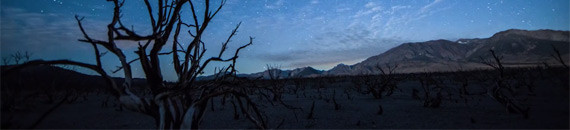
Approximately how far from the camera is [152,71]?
216 centimetres

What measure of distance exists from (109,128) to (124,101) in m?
3.31

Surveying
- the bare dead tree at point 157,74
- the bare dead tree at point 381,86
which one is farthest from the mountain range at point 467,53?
the bare dead tree at point 157,74

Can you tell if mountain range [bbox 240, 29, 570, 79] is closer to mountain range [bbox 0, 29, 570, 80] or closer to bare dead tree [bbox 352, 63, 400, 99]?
mountain range [bbox 0, 29, 570, 80]

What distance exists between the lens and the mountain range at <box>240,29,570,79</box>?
94875 millimetres

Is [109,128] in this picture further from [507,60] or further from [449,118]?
[507,60]

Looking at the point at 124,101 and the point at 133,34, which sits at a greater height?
the point at 133,34

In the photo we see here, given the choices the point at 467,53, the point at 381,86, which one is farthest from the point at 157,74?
the point at 467,53

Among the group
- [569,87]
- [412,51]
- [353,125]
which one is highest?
[412,51]

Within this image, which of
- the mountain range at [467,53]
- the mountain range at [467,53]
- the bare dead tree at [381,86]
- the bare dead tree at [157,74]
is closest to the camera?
the bare dead tree at [157,74]

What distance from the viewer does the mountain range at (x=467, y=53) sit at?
94.9m

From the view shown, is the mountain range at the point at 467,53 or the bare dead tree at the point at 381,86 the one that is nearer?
the bare dead tree at the point at 381,86

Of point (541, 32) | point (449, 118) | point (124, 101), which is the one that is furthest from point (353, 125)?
point (541, 32)

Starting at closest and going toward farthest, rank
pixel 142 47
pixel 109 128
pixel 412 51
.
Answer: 1. pixel 142 47
2. pixel 109 128
3. pixel 412 51

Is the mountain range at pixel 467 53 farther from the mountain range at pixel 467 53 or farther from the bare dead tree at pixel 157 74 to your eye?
the bare dead tree at pixel 157 74
